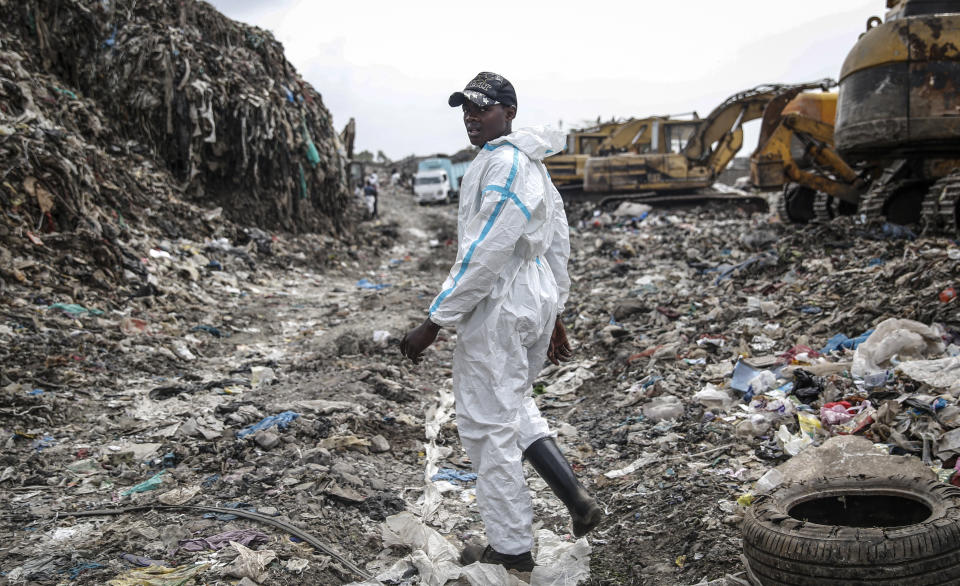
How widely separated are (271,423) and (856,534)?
3152mm

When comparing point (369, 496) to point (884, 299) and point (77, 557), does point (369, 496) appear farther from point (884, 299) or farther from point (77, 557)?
point (884, 299)

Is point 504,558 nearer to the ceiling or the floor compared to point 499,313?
nearer to the floor

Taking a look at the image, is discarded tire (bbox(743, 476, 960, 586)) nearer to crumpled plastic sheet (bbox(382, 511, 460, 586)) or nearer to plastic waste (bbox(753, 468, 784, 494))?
plastic waste (bbox(753, 468, 784, 494))

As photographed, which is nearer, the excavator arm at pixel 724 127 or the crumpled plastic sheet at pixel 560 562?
the crumpled plastic sheet at pixel 560 562

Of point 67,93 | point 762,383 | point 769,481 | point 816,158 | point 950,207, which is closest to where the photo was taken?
point 769,481

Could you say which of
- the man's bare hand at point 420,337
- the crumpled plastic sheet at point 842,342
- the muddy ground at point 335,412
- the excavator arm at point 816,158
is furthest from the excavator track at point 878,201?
the man's bare hand at point 420,337

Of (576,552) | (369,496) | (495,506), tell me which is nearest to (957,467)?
(576,552)

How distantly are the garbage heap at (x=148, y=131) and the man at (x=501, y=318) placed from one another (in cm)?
595

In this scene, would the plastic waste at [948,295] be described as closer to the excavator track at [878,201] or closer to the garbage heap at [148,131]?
the excavator track at [878,201]

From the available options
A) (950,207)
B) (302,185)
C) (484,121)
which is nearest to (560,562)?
(484,121)

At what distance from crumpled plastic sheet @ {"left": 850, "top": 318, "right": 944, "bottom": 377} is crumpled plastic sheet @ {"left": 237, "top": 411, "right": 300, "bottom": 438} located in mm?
3187

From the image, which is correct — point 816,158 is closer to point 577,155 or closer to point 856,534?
point 856,534

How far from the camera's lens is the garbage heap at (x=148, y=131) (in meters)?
7.46

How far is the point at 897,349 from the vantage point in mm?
3963
